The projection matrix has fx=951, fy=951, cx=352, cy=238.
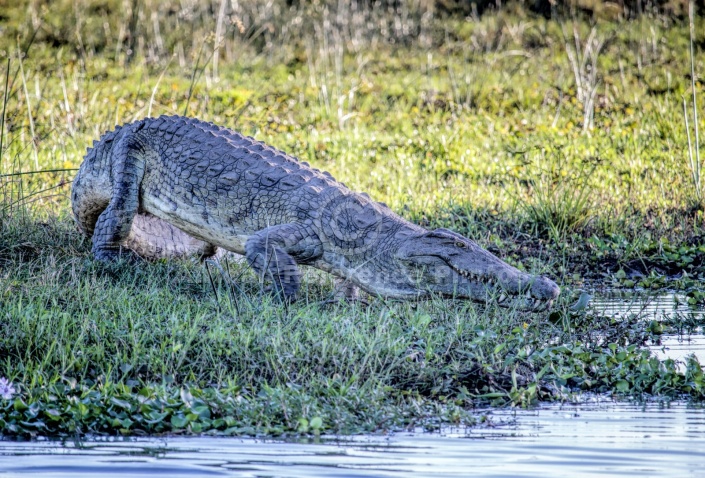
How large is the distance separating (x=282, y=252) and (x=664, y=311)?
218cm

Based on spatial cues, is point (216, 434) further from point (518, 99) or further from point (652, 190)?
point (518, 99)

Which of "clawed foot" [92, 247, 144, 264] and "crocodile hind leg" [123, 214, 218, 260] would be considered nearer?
"clawed foot" [92, 247, 144, 264]

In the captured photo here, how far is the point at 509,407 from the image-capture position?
12.6ft

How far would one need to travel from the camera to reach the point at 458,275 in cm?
518

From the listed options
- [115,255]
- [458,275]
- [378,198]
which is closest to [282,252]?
[458,275]

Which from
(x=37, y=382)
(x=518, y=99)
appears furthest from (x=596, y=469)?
(x=518, y=99)

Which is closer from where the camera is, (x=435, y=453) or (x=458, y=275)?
(x=435, y=453)

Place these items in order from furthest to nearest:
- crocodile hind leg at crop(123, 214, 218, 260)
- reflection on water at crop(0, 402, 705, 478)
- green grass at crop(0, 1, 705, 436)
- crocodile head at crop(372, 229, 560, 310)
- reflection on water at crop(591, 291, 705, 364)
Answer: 1. crocodile hind leg at crop(123, 214, 218, 260)
2. crocodile head at crop(372, 229, 560, 310)
3. reflection on water at crop(591, 291, 705, 364)
4. green grass at crop(0, 1, 705, 436)
5. reflection on water at crop(0, 402, 705, 478)

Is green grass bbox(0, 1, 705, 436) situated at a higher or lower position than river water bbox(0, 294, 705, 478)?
lower

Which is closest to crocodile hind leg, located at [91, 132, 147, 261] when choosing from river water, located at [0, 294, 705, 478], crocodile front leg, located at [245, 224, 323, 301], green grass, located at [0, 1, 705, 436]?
green grass, located at [0, 1, 705, 436]

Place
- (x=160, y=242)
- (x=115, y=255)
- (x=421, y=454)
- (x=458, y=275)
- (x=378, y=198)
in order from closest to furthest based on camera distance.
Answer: (x=421, y=454) < (x=458, y=275) < (x=115, y=255) < (x=160, y=242) < (x=378, y=198)

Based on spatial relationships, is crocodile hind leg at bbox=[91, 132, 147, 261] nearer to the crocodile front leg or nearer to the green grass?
the green grass

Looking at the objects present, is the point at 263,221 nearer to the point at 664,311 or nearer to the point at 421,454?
the point at 664,311

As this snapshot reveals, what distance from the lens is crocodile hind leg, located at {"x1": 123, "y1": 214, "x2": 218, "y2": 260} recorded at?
638 centimetres
